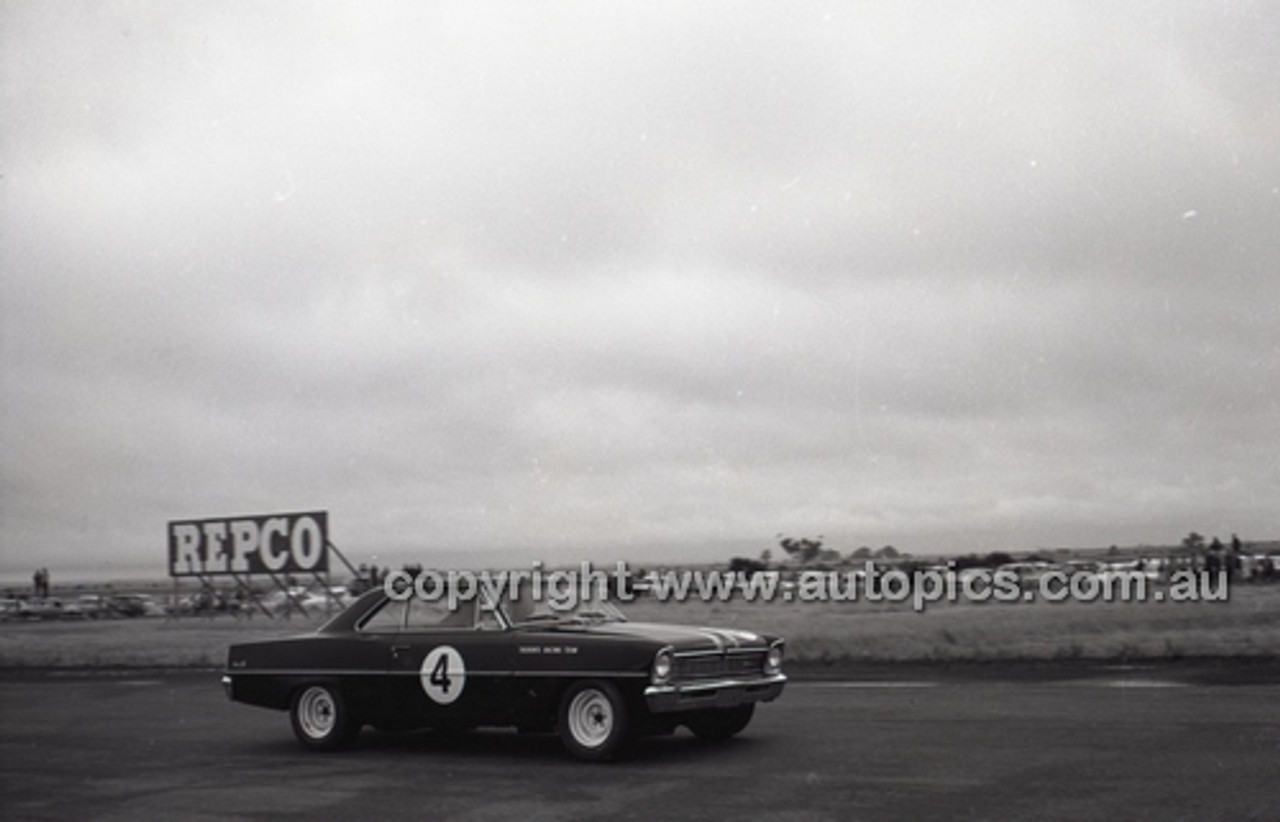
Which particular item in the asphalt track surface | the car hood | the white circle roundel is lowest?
the asphalt track surface

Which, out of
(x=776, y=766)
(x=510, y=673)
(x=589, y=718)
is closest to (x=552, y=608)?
(x=510, y=673)

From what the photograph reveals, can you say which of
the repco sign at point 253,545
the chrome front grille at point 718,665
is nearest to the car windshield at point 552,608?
the chrome front grille at point 718,665

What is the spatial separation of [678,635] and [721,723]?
1277 mm

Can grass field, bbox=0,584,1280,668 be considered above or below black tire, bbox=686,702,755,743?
below

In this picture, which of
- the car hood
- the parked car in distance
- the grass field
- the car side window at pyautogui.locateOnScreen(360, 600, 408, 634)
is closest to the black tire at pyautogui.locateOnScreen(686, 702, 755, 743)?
the parked car in distance

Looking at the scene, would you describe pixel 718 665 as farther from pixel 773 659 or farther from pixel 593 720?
pixel 593 720

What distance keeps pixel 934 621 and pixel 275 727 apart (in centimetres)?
2457

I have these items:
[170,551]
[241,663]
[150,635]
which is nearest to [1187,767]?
[241,663]

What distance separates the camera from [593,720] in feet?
37.3

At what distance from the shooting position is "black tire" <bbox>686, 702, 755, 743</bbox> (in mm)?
12242

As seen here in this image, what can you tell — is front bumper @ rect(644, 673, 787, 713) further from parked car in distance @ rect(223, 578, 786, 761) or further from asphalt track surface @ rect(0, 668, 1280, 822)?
asphalt track surface @ rect(0, 668, 1280, 822)

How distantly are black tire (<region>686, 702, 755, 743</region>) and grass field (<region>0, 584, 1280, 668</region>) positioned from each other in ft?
31.7

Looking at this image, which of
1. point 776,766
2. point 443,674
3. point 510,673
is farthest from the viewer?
point 443,674

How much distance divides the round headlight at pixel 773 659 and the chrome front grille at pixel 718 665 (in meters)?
0.06
